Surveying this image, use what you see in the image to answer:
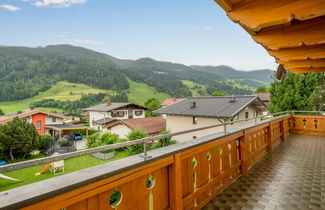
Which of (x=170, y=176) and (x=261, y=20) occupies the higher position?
(x=261, y=20)

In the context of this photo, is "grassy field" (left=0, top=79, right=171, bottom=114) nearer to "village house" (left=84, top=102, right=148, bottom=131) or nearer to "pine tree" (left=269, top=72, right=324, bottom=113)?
"village house" (left=84, top=102, right=148, bottom=131)

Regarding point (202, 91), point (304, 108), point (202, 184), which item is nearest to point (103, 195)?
point (202, 184)

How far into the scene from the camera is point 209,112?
1241 cm

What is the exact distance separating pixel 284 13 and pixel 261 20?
0.12m

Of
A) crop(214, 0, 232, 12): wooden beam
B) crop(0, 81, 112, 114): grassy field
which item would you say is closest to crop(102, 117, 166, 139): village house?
crop(214, 0, 232, 12): wooden beam

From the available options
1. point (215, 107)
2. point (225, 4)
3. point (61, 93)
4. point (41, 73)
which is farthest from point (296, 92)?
point (41, 73)

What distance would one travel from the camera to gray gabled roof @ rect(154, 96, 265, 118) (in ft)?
38.6

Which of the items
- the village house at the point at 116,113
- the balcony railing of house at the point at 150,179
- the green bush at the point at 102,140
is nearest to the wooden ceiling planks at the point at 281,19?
the balcony railing of house at the point at 150,179

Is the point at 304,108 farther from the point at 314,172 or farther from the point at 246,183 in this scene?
the point at 246,183

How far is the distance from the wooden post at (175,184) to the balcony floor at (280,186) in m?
0.58

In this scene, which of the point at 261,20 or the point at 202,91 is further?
the point at 202,91

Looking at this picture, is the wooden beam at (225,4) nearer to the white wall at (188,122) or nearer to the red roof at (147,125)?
the white wall at (188,122)

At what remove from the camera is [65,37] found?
107250 millimetres

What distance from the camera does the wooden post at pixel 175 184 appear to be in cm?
140
